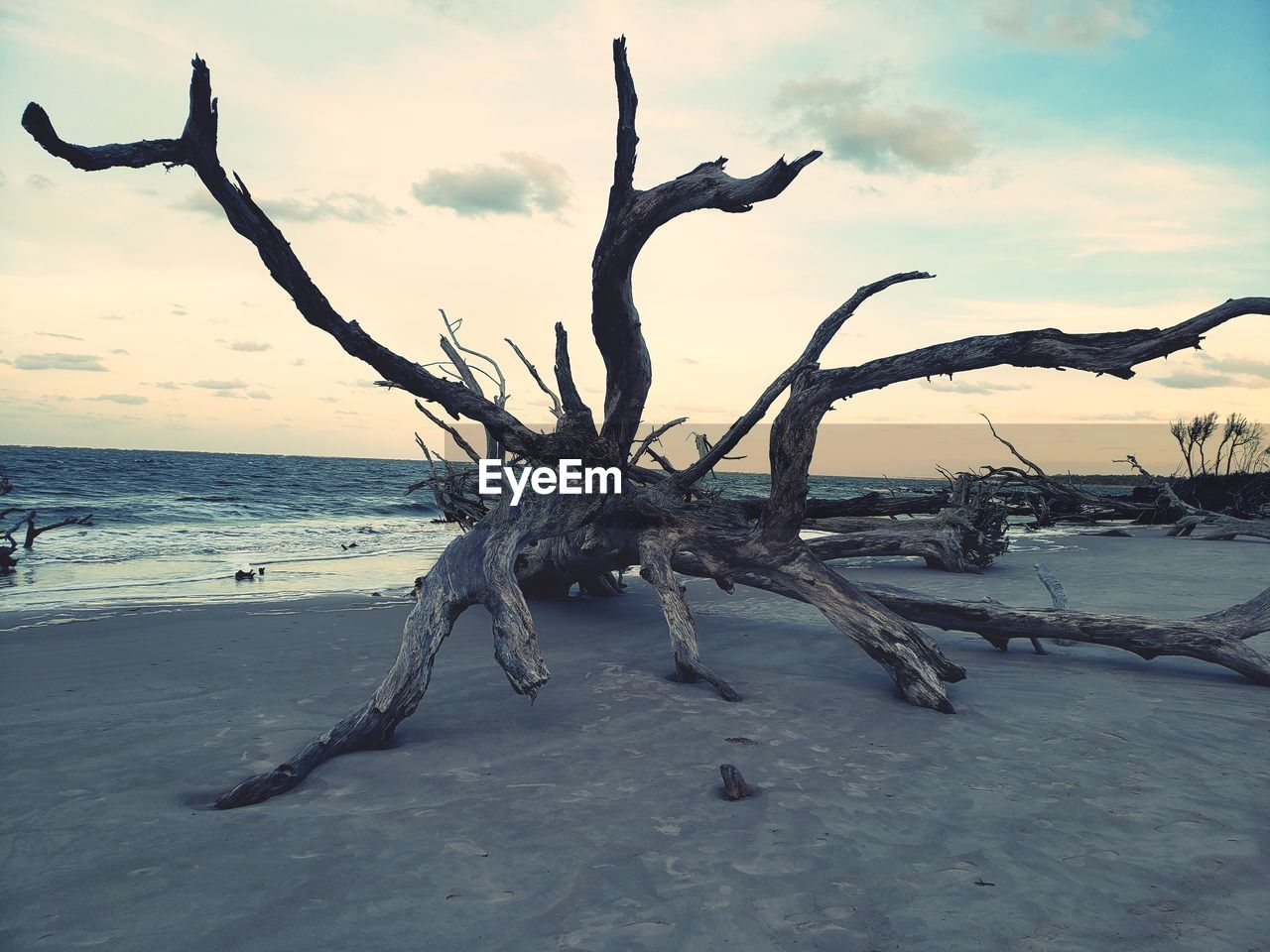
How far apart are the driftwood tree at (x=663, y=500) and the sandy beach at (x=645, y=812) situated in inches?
10.1

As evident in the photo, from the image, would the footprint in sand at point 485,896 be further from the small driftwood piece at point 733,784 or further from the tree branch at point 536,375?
the tree branch at point 536,375

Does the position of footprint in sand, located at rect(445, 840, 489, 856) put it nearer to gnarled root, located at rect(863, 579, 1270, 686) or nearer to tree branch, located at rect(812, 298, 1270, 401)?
tree branch, located at rect(812, 298, 1270, 401)

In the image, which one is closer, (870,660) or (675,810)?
(675,810)

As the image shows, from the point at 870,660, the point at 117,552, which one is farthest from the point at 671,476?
the point at 117,552

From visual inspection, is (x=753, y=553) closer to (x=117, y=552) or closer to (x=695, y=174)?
(x=695, y=174)

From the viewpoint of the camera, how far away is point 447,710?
4371 millimetres

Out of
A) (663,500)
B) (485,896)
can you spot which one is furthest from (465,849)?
(663,500)

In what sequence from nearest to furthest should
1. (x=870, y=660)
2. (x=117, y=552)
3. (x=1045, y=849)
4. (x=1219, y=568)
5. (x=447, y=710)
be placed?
(x=1045, y=849) → (x=447, y=710) → (x=870, y=660) → (x=1219, y=568) → (x=117, y=552)

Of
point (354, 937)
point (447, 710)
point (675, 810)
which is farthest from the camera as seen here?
point (447, 710)

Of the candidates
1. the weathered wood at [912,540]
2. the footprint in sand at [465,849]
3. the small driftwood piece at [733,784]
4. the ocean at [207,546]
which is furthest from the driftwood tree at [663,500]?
the ocean at [207,546]

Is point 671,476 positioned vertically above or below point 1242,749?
above

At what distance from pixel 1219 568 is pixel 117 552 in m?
17.9

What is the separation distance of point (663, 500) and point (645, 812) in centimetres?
330

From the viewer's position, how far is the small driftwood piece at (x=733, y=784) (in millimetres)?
3045
